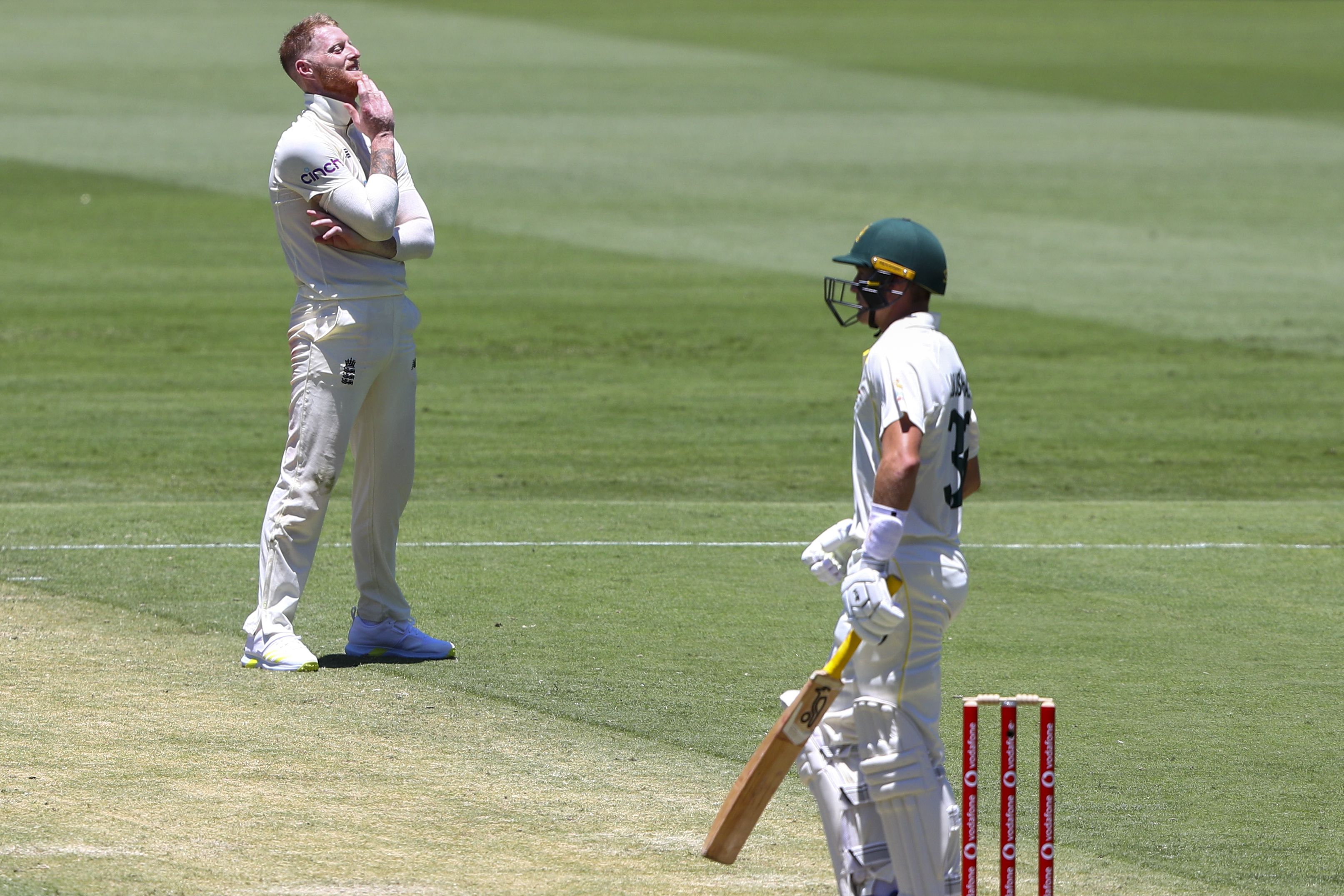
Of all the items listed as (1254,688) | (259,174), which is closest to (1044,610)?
(1254,688)

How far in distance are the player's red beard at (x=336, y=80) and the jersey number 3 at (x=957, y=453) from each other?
3980 millimetres

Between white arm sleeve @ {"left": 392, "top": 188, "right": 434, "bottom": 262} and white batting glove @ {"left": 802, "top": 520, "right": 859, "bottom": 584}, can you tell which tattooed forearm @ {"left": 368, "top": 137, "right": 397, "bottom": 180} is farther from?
white batting glove @ {"left": 802, "top": 520, "right": 859, "bottom": 584}

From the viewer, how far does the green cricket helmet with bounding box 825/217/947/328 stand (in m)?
6.49

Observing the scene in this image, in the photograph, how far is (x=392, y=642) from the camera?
9.43 m

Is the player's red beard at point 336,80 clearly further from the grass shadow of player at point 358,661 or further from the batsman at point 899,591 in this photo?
the batsman at point 899,591

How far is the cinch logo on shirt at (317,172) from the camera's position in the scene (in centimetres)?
894

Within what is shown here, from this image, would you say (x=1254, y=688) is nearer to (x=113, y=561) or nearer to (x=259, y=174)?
(x=113, y=561)

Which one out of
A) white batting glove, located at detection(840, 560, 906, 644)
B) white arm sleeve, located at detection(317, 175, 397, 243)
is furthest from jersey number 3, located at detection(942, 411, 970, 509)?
white arm sleeve, located at detection(317, 175, 397, 243)

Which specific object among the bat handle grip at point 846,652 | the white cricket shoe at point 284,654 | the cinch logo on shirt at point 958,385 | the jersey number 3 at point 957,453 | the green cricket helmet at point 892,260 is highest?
the green cricket helmet at point 892,260

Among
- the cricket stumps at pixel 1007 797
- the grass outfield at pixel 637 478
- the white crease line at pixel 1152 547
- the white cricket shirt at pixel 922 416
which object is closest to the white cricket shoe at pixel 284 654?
the grass outfield at pixel 637 478

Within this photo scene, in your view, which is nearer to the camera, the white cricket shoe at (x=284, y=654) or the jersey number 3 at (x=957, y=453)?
the jersey number 3 at (x=957, y=453)

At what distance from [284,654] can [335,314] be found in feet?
5.10

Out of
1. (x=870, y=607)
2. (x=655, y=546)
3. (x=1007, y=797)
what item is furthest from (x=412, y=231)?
(x=1007, y=797)

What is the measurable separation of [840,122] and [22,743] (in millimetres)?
32310
